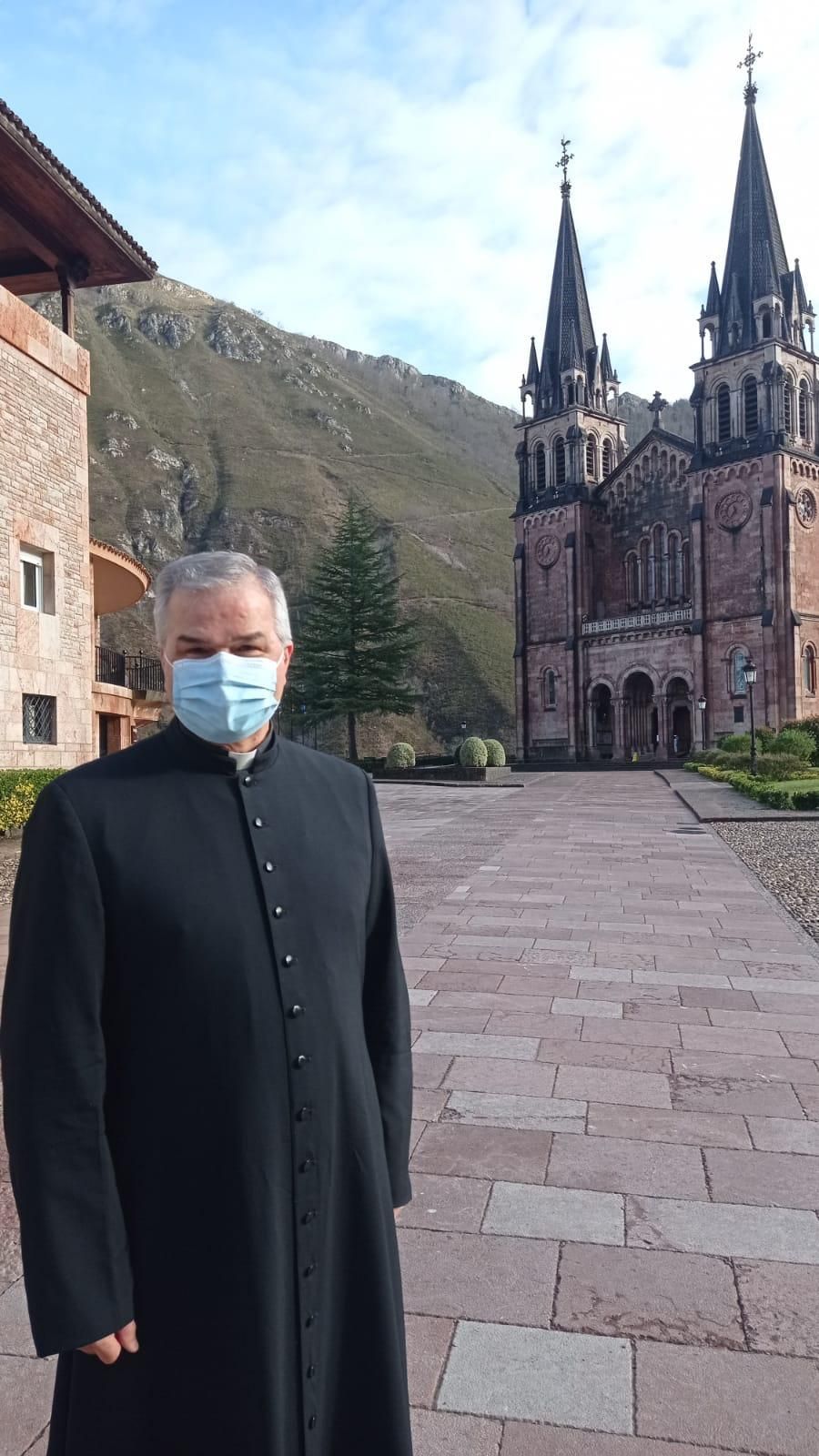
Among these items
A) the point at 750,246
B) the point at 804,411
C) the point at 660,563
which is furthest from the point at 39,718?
the point at 750,246

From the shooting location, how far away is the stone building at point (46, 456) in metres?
17.8

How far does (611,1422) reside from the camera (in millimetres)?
2572

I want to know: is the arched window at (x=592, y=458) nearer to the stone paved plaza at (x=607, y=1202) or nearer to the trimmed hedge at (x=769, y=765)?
the trimmed hedge at (x=769, y=765)

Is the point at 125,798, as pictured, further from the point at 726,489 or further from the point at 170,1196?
the point at 726,489

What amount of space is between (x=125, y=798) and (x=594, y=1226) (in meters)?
2.62

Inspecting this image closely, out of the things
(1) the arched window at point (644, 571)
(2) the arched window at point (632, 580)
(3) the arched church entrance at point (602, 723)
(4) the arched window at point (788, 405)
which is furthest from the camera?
(2) the arched window at point (632, 580)

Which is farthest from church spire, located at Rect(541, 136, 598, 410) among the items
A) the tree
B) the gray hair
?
the gray hair

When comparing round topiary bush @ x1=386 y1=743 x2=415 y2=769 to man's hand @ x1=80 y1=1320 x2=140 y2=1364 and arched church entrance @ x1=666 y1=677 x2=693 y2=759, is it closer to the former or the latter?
arched church entrance @ x1=666 y1=677 x2=693 y2=759

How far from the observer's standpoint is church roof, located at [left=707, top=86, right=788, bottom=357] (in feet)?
165

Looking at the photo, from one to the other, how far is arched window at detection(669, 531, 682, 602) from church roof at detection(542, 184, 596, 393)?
11971 millimetres

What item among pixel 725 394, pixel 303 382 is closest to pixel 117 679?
pixel 725 394

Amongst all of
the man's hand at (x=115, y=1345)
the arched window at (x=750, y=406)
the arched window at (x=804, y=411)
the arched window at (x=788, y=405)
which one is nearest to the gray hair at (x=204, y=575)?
the man's hand at (x=115, y=1345)

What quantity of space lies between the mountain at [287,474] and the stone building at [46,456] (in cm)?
5880

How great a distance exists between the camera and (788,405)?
4969 cm
